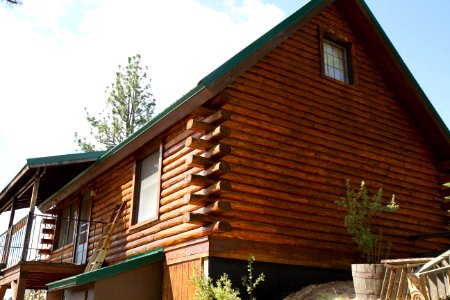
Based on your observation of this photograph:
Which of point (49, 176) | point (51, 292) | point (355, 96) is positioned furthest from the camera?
point (49, 176)

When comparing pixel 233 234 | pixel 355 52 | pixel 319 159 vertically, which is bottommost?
pixel 233 234

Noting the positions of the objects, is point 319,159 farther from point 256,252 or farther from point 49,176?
point 49,176

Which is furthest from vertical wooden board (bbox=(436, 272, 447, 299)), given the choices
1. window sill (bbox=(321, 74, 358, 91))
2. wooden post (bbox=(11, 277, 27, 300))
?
wooden post (bbox=(11, 277, 27, 300))

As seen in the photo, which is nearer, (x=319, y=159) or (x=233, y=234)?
(x=233, y=234)

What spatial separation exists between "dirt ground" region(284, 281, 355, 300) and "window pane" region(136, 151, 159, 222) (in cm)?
391

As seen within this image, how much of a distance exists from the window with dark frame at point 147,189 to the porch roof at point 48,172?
238cm

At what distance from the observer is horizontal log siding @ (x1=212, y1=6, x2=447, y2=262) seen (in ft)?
32.1

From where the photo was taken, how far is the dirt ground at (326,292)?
28.0ft

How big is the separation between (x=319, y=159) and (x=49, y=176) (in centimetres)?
911

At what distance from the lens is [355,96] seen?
41.7ft

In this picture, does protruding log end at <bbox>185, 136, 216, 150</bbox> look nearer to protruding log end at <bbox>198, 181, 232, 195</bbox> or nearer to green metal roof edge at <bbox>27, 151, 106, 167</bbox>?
protruding log end at <bbox>198, 181, 232, 195</bbox>

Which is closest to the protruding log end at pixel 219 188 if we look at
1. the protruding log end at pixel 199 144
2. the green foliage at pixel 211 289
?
the protruding log end at pixel 199 144

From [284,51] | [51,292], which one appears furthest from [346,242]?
[51,292]

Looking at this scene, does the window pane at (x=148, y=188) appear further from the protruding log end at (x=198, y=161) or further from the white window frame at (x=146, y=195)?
the protruding log end at (x=198, y=161)
